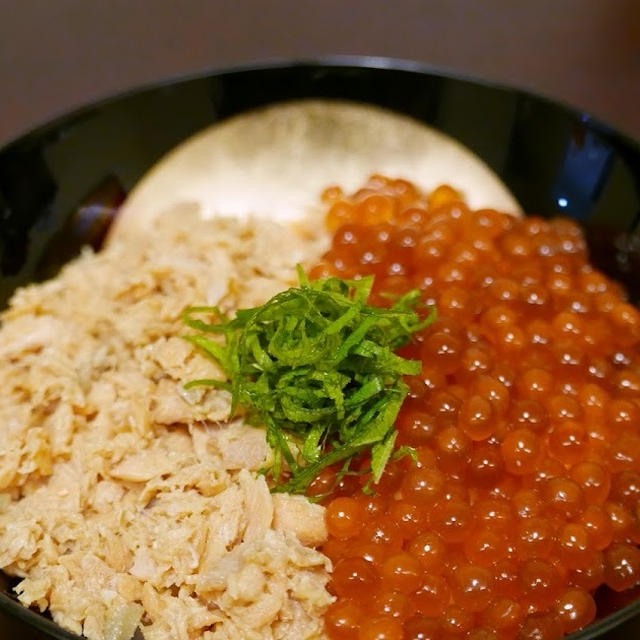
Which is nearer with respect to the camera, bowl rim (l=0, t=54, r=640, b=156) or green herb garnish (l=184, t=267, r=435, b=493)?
green herb garnish (l=184, t=267, r=435, b=493)

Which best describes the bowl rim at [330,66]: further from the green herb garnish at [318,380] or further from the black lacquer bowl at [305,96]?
the green herb garnish at [318,380]

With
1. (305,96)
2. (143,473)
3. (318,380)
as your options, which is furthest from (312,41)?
(143,473)

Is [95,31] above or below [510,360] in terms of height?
above

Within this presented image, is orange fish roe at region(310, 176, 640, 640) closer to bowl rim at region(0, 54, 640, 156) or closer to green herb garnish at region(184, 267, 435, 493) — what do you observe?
green herb garnish at region(184, 267, 435, 493)

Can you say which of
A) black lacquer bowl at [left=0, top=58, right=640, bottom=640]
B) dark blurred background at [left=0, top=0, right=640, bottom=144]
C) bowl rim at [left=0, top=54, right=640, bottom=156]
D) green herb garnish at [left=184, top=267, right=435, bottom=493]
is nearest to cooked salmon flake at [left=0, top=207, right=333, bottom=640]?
green herb garnish at [left=184, top=267, right=435, bottom=493]

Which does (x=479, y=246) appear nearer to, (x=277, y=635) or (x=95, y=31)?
(x=277, y=635)

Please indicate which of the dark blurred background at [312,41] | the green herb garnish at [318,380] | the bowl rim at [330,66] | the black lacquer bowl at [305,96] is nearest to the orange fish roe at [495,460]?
the green herb garnish at [318,380]

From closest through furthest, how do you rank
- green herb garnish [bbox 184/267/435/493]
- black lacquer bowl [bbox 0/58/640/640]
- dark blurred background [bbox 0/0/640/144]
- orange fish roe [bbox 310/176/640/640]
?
orange fish roe [bbox 310/176/640/640] → green herb garnish [bbox 184/267/435/493] → black lacquer bowl [bbox 0/58/640/640] → dark blurred background [bbox 0/0/640/144]

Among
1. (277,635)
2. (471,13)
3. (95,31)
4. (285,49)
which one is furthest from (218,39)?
(277,635)
